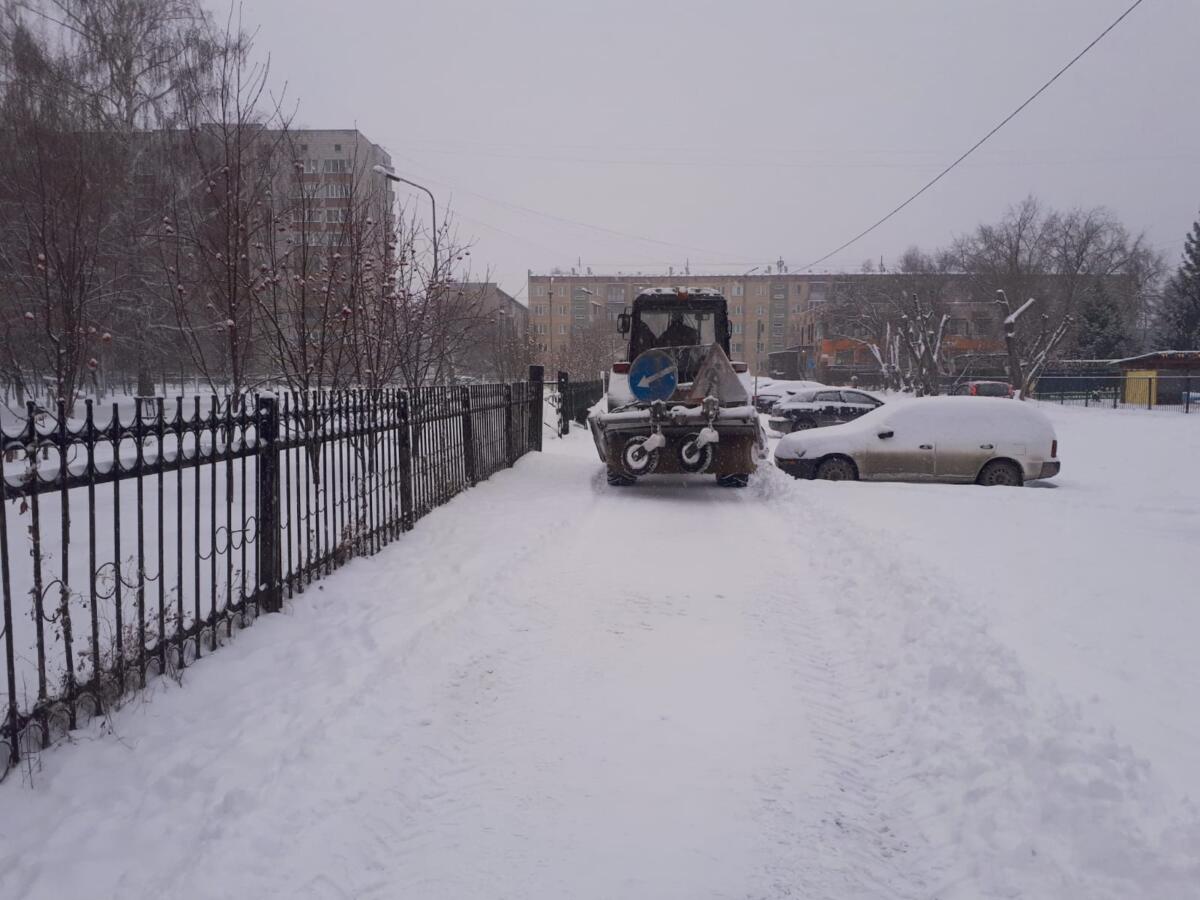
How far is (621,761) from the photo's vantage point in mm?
3770

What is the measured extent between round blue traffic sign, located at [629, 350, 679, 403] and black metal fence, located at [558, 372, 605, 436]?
9.01m

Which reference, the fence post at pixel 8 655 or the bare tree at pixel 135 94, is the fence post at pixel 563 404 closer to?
the bare tree at pixel 135 94

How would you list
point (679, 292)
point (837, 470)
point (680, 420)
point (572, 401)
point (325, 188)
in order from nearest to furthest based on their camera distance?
point (680, 420), point (837, 470), point (679, 292), point (325, 188), point (572, 401)

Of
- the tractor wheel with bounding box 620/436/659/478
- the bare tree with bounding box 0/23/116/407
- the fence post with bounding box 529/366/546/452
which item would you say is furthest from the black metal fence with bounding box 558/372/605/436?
the bare tree with bounding box 0/23/116/407

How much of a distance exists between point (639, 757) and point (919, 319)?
46.0 meters

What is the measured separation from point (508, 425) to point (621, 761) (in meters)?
9.58

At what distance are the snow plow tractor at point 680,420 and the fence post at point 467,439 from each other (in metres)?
1.94

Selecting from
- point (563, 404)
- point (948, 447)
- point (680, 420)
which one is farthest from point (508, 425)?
point (563, 404)

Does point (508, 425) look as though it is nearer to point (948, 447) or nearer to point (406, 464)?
point (406, 464)

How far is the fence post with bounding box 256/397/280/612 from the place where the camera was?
5168 millimetres

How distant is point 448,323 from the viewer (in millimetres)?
12391

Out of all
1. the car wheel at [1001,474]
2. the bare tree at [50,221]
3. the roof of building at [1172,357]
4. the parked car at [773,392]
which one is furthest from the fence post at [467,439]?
the roof of building at [1172,357]

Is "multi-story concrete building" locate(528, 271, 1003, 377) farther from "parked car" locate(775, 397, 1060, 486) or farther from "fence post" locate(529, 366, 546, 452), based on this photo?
"parked car" locate(775, 397, 1060, 486)

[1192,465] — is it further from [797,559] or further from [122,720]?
[122,720]
